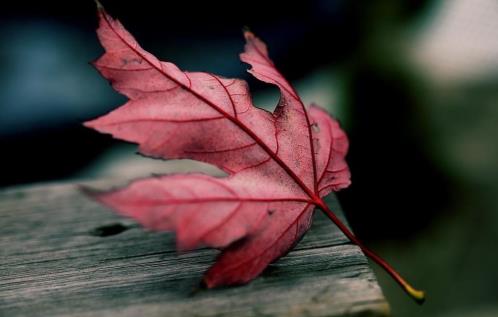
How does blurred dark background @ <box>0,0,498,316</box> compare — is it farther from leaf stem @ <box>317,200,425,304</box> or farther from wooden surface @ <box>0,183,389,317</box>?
leaf stem @ <box>317,200,425,304</box>

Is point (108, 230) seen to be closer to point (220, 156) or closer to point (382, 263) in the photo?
point (220, 156)

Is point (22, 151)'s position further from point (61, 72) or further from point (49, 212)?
point (49, 212)

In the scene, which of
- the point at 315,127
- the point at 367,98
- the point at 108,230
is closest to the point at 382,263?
the point at 315,127

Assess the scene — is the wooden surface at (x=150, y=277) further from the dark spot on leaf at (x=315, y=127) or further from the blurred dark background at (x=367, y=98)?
the blurred dark background at (x=367, y=98)

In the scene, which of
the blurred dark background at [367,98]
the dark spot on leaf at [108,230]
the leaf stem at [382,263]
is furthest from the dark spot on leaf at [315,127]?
the blurred dark background at [367,98]

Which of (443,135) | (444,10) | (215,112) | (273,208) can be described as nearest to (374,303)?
(273,208)

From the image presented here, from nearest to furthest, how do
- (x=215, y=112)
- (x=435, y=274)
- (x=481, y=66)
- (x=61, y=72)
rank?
(x=215, y=112) → (x=435, y=274) → (x=481, y=66) → (x=61, y=72)

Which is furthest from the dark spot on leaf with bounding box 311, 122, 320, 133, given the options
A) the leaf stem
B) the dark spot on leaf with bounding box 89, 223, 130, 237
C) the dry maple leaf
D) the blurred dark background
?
the blurred dark background
